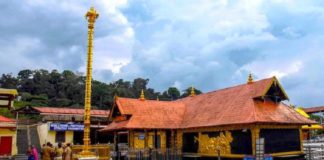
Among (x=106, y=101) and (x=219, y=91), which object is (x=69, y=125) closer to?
(x=219, y=91)

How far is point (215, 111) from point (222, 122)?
228cm

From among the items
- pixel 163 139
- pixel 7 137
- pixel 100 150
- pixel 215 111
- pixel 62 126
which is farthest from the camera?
pixel 62 126

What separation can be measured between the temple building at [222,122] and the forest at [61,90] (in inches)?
1584

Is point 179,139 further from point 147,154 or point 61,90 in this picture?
point 61,90

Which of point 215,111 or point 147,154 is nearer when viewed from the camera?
point 147,154

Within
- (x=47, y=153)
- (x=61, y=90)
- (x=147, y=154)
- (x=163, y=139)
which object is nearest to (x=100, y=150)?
(x=147, y=154)

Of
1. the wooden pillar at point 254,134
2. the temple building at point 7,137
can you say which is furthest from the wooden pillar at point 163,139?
the temple building at point 7,137

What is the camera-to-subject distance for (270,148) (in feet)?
60.8

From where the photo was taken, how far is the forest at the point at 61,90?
2544 inches

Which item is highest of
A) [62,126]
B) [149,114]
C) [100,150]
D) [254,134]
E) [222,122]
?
[149,114]

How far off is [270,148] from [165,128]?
7052 mm

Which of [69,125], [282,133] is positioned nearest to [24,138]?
[69,125]

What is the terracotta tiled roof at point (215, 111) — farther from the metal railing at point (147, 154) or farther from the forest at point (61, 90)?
the forest at point (61, 90)

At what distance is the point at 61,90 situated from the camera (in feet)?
235
